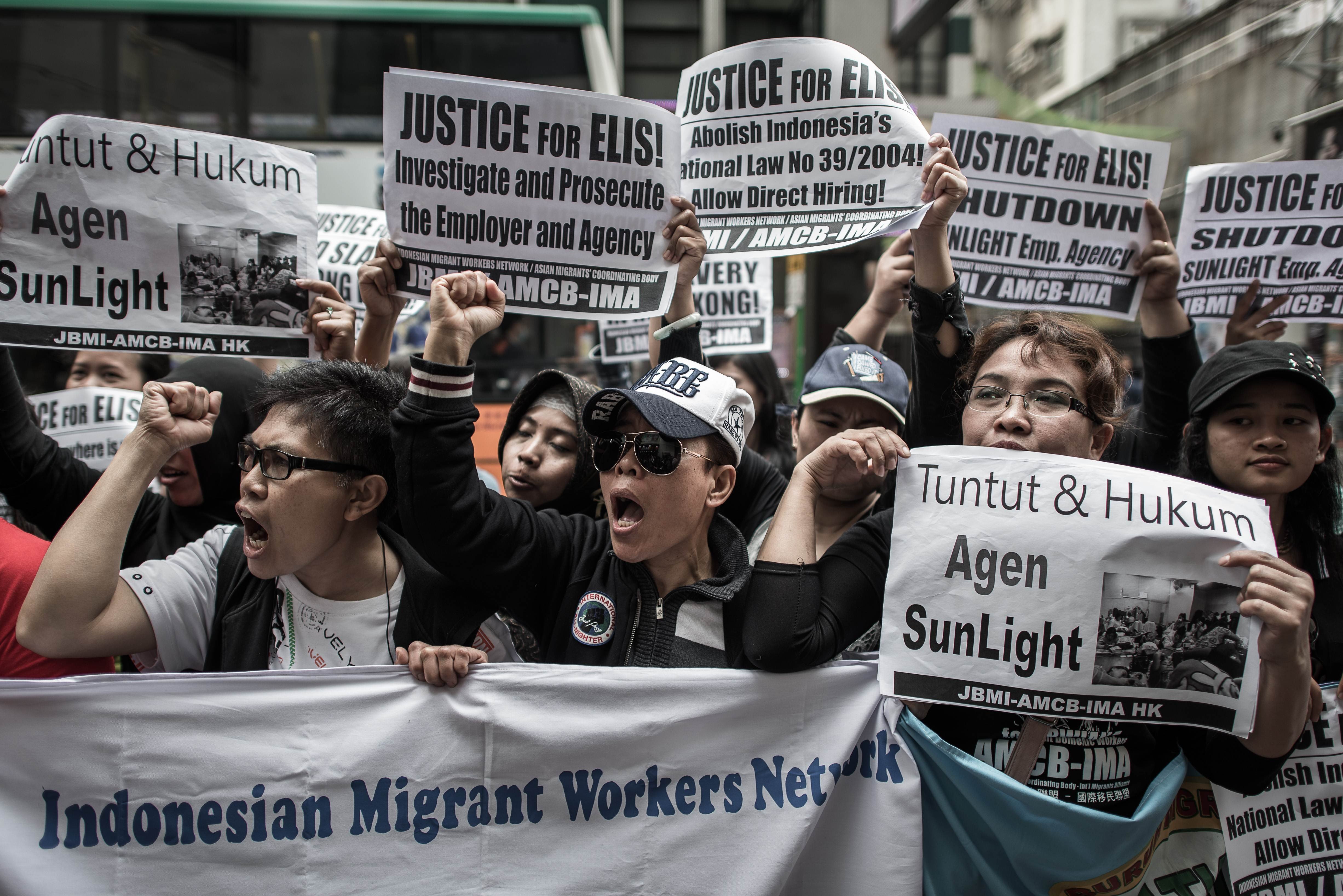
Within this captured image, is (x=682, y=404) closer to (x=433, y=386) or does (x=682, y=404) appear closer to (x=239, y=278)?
(x=433, y=386)

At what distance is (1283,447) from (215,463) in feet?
9.28

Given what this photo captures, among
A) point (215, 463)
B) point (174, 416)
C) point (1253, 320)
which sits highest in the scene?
point (1253, 320)

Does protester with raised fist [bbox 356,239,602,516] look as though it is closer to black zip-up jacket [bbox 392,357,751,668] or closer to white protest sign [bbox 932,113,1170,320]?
black zip-up jacket [bbox 392,357,751,668]

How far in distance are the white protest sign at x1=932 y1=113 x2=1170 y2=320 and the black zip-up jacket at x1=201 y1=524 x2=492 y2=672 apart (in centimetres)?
207

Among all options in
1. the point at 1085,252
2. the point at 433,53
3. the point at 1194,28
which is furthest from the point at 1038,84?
the point at 1085,252

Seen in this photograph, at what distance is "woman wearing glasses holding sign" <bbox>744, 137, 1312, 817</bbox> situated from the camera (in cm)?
184

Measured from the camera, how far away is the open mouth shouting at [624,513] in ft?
6.82

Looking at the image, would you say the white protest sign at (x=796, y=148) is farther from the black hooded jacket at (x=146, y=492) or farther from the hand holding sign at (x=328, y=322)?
the black hooded jacket at (x=146, y=492)

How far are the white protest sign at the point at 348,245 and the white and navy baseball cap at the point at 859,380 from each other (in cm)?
175

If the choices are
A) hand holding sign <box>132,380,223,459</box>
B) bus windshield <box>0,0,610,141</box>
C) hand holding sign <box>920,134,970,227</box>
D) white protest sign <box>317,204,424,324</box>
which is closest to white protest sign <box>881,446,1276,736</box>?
hand holding sign <box>920,134,970,227</box>

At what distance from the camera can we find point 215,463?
8.87 ft

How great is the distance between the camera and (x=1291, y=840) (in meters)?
2.04

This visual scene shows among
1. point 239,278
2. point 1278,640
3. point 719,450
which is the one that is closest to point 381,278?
point 239,278

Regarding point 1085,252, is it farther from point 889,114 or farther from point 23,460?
point 23,460
